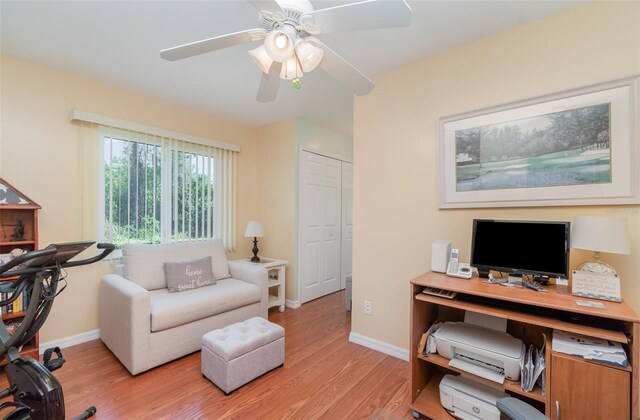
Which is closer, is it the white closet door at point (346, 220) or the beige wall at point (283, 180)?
the beige wall at point (283, 180)

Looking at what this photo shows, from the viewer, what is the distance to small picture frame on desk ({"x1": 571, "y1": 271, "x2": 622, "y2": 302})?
4.66ft

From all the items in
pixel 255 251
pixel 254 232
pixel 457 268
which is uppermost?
pixel 254 232

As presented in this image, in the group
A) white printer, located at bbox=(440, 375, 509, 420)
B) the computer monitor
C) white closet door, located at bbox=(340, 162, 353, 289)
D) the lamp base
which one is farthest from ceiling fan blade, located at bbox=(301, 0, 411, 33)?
white closet door, located at bbox=(340, 162, 353, 289)

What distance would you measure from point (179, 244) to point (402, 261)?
229 cm

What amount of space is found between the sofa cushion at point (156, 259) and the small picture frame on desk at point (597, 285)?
299 cm

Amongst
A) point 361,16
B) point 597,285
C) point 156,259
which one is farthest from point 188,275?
point 597,285

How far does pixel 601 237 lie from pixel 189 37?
282 cm

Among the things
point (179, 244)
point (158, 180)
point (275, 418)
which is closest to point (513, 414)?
point (275, 418)

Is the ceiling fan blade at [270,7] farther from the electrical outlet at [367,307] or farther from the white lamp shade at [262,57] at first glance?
the electrical outlet at [367,307]

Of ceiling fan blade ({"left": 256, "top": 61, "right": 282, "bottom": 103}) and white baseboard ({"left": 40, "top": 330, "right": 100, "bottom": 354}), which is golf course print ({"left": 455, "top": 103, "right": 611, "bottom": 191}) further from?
white baseboard ({"left": 40, "top": 330, "right": 100, "bottom": 354})

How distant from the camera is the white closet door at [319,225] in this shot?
377 cm

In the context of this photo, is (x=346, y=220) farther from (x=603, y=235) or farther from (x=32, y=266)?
(x=32, y=266)

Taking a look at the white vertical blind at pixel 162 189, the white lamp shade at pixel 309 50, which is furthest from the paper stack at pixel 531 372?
the white vertical blind at pixel 162 189

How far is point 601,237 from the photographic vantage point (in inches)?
56.3
